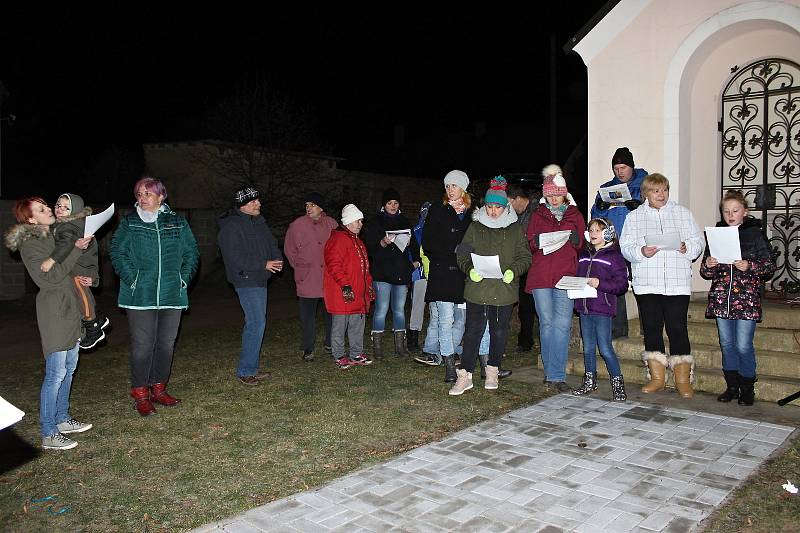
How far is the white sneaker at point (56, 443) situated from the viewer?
5.06 meters

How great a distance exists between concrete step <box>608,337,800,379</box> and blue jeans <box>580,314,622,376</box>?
2.51 ft

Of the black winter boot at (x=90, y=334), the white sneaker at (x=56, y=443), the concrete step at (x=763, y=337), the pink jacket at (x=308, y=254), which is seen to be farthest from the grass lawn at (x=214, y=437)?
the concrete step at (x=763, y=337)

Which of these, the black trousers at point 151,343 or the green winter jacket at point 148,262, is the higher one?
the green winter jacket at point 148,262

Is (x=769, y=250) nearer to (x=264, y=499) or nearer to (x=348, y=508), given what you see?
(x=348, y=508)

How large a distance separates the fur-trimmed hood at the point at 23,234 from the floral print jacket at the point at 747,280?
5.76 meters

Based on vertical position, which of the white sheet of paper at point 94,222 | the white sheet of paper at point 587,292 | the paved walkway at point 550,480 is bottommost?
the paved walkway at point 550,480

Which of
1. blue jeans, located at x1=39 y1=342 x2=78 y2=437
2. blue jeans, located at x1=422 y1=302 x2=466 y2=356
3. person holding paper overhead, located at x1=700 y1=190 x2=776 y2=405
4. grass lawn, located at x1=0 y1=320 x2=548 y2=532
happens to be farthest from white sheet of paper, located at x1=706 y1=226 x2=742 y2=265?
blue jeans, located at x1=39 y1=342 x2=78 y2=437

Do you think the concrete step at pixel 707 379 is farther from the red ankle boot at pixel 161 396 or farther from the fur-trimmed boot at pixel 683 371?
the red ankle boot at pixel 161 396

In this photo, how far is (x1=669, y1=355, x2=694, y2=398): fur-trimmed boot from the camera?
20.4 ft

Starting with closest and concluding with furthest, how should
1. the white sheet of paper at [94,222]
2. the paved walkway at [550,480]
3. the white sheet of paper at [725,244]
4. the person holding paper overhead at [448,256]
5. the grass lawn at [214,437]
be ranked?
A: the paved walkway at [550,480] < the grass lawn at [214,437] < the white sheet of paper at [94,222] < the white sheet of paper at [725,244] < the person holding paper overhead at [448,256]

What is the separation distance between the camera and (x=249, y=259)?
267 inches

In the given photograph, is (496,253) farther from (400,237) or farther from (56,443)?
(56,443)

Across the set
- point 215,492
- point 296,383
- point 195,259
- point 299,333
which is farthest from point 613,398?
point 299,333

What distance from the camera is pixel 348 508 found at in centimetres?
387
